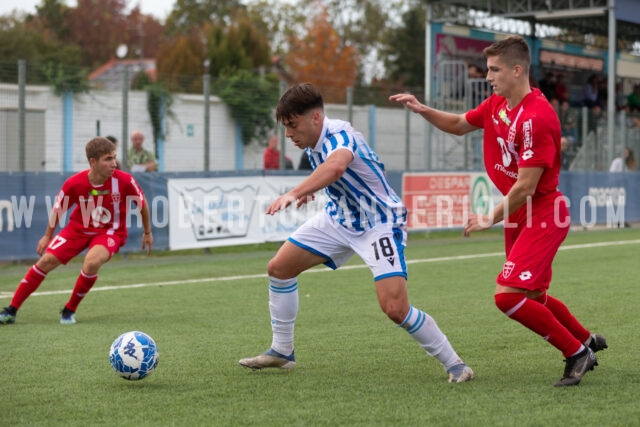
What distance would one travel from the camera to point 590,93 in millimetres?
32500

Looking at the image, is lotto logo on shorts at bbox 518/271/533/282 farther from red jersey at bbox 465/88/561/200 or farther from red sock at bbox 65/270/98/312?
red sock at bbox 65/270/98/312

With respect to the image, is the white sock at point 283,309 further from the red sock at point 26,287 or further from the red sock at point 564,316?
the red sock at point 26,287

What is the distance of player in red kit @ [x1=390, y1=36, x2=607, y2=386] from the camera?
588cm

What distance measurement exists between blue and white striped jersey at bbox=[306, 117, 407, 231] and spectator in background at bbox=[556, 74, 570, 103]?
84.6 ft

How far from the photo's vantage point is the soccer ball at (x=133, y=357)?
20.4ft

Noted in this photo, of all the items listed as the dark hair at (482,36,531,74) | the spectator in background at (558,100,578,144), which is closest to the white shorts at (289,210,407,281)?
the dark hair at (482,36,531,74)

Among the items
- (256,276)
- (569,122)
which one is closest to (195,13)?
(569,122)

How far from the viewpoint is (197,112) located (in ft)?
64.3

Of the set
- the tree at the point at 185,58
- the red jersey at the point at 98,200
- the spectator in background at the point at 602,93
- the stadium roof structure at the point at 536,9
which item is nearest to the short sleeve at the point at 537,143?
the red jersey at the point at 98,200

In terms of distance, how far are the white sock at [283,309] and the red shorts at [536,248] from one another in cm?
142

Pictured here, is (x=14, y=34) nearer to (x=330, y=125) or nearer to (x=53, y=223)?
(x=53, y=223)

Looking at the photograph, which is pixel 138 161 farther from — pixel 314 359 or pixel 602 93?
pixel 602 93

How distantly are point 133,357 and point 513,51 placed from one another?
298 cm

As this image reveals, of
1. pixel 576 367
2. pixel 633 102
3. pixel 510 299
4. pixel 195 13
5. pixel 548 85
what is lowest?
pixel 576 367
